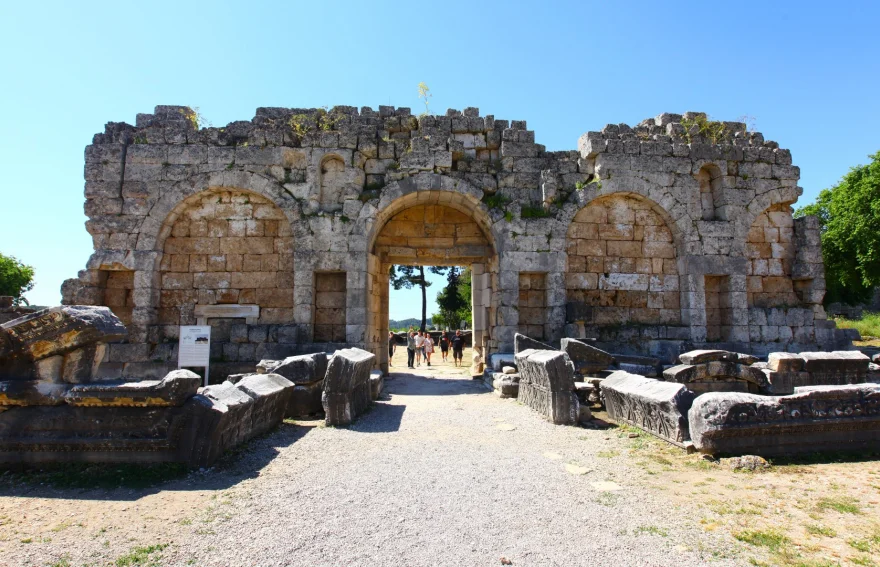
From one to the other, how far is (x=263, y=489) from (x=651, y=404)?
170 inches

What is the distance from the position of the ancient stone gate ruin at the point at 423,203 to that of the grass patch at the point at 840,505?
21.4 ft

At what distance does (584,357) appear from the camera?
8.80m

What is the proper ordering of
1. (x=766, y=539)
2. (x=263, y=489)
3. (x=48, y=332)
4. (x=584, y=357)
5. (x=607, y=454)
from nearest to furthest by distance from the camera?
(x=766, y=539)
(x=263, y=489)
(x=48, y=332)
(x=607, y=454)
(x=584, y=357)

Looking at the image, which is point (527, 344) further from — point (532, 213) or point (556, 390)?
point (532, 213)

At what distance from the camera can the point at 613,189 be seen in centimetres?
1138

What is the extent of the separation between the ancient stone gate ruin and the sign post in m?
1.39

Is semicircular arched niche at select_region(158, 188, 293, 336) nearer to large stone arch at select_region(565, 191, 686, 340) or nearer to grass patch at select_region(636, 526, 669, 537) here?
large stone arch at select_region(565, 191, 686, 340)

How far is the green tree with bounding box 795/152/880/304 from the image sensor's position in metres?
→ 23.6

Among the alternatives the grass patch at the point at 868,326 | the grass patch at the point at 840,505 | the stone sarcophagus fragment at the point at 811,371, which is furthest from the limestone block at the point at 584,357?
the grass patch at the point at 868,326

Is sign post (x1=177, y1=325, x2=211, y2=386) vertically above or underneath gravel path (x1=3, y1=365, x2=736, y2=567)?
above

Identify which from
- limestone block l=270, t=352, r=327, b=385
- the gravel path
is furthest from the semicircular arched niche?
the gravel path

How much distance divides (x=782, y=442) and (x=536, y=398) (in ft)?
10.8

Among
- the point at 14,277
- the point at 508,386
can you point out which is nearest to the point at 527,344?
the point at 508,386

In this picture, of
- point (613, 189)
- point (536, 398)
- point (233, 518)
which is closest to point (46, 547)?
point (233, 518)
